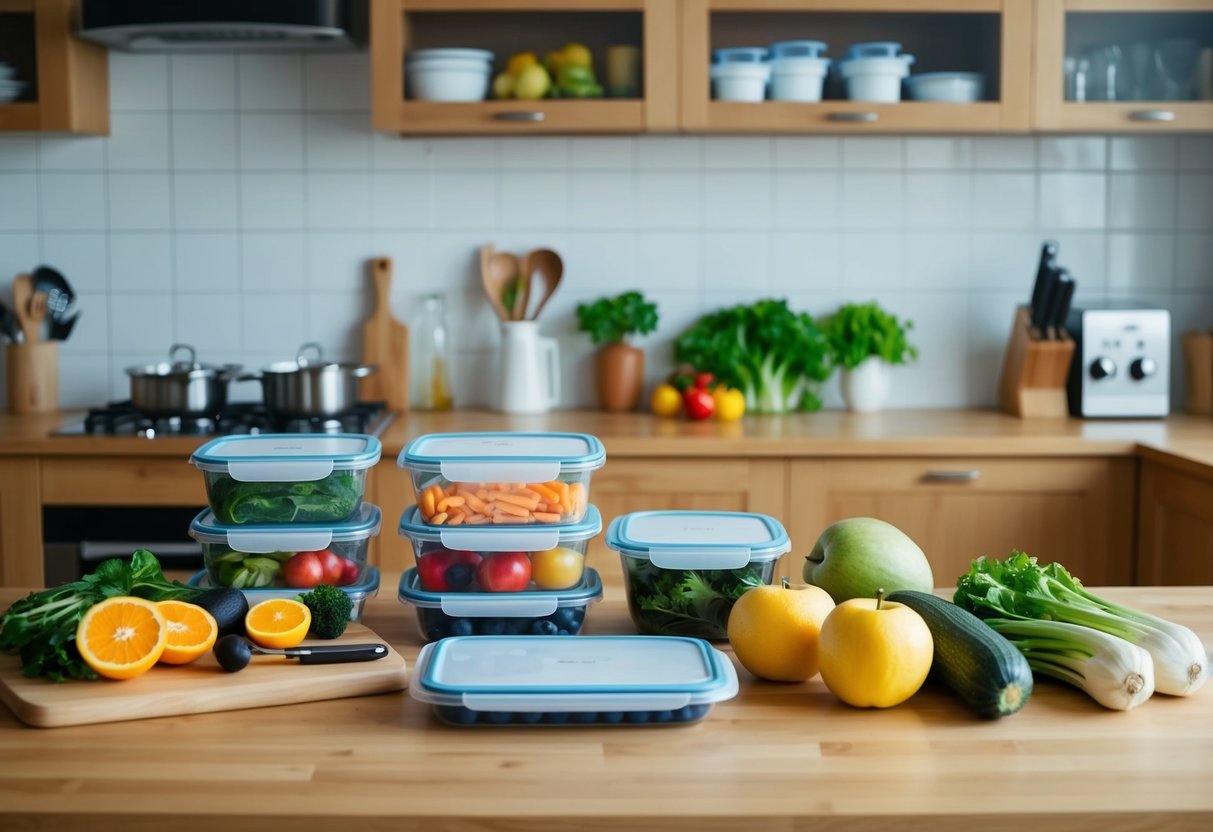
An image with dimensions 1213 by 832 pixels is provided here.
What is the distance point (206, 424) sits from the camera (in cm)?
318

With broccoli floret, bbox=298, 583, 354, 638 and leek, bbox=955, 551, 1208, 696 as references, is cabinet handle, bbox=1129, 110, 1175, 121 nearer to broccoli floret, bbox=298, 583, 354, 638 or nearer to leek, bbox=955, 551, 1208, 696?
leek, bbox=955, 551, 1208, 696

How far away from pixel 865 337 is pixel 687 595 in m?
2.10

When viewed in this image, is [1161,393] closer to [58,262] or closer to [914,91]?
[914,91]

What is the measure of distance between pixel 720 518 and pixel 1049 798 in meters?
0.61

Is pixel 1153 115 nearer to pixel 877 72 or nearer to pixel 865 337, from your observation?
pixel 877 72

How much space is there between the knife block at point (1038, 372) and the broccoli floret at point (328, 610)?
237 centimetres

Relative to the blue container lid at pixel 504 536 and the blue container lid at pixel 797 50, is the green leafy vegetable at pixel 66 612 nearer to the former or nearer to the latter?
the blue container lid at pixel 504 536

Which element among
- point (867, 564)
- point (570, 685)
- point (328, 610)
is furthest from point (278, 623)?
point (867, 564)

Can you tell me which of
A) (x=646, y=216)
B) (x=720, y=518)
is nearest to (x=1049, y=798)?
(x=720, y=518)

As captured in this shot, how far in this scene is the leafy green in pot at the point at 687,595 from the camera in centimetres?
153

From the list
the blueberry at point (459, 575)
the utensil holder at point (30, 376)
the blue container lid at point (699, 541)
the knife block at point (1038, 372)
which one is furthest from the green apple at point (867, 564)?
the utensil holder at point (30, 376)

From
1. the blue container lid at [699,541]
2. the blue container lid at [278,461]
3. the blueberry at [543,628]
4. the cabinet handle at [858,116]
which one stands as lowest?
the blueberry at [543,628]

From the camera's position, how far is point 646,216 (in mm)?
3641

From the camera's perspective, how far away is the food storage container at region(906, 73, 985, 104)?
3.24 metres
